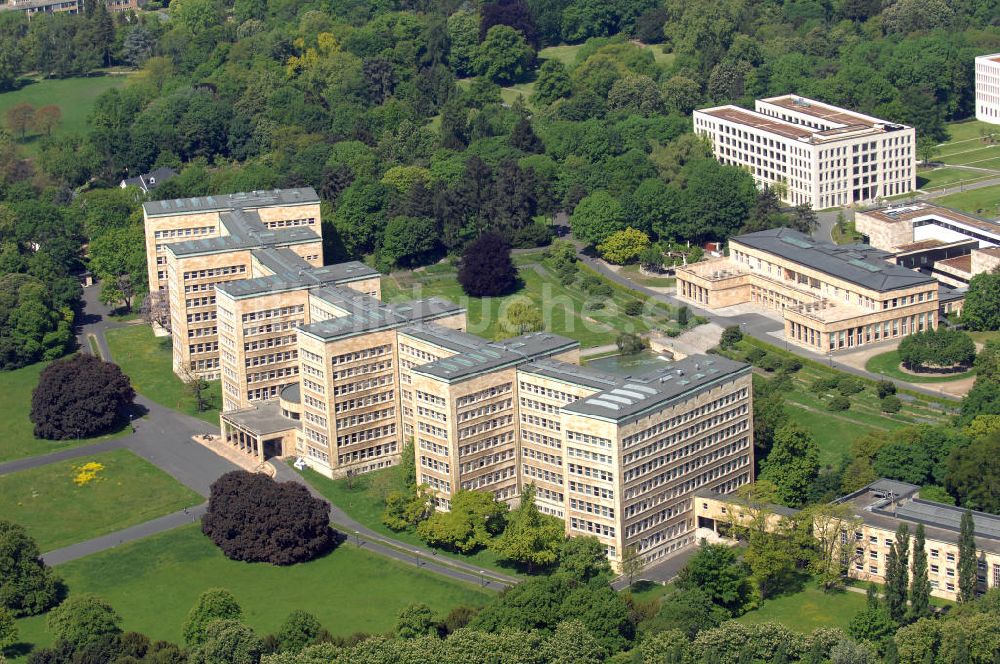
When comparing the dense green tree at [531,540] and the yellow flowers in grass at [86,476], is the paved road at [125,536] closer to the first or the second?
the yellow flowers in grass at [86,476]

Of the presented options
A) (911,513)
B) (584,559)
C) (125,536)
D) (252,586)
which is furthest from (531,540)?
(125,536)

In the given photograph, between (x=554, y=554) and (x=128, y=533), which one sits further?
(x=128, y=533)

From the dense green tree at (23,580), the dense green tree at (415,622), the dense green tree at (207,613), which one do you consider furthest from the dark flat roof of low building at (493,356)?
the dense green tree at (23,580)

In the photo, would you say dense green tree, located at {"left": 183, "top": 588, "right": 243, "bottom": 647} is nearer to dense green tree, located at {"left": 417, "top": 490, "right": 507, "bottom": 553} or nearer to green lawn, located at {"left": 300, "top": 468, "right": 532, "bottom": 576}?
dense green tree, located at {"left": 417, "top": 490, "right": 507, "bottom": 553}

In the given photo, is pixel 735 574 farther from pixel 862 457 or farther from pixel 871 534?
pixel 862 457

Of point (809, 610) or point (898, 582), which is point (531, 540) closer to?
point (809, 610)

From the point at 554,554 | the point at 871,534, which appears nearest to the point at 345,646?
the point at 554,554

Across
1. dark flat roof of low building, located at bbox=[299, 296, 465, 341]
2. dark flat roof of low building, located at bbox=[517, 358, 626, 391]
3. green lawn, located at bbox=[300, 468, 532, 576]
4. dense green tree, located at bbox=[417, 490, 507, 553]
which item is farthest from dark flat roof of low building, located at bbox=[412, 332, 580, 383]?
green lawn, located at bbox=[300, 468, 532, 576]
